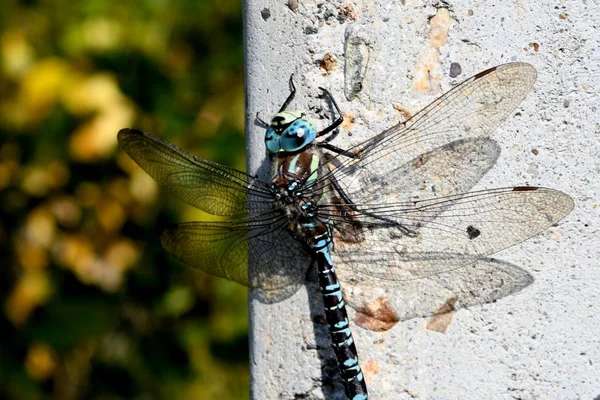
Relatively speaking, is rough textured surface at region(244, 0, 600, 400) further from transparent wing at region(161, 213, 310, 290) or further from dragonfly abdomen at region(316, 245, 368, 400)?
transparent wing at region(161, 213, 310, 290)

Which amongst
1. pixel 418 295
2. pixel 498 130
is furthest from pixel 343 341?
pixel 498 130

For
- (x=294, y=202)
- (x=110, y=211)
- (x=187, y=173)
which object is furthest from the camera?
(x=110, y=211)

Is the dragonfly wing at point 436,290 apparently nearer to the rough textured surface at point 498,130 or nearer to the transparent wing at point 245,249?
the rough textured surface at point 498,130

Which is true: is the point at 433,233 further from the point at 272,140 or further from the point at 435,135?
the point at 272,140

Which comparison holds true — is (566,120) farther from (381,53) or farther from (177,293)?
(177,293)

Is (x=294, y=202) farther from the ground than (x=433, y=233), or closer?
farther from the ground

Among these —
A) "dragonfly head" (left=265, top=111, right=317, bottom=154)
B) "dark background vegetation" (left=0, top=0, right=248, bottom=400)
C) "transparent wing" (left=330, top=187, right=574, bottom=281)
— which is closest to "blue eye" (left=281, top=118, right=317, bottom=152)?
"dragonfly head" (left=265, top=111, right=317, bottom=154)

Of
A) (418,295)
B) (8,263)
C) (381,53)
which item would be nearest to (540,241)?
(418,295)

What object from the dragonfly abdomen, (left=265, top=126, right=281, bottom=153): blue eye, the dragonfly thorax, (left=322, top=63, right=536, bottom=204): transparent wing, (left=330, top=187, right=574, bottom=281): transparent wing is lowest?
the dragonfly abdomen
